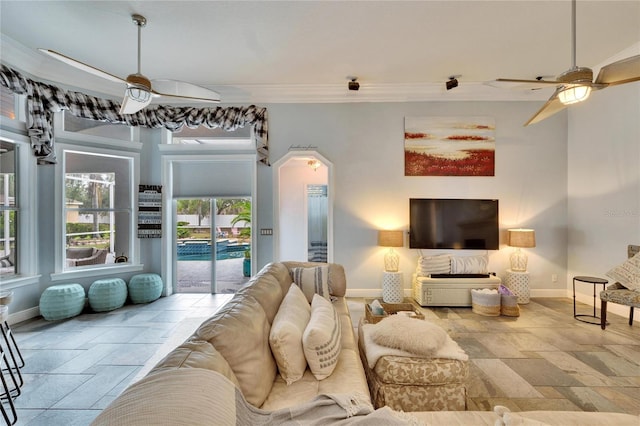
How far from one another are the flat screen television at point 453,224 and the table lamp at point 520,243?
205 millimetres

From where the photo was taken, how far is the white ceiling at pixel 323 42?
2660mm

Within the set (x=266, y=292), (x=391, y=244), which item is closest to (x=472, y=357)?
(x=391, y=244)

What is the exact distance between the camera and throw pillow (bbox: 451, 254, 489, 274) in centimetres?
412

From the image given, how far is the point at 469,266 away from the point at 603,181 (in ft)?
6.87

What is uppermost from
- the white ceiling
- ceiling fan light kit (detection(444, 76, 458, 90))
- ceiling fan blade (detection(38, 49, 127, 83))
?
the white ceiling

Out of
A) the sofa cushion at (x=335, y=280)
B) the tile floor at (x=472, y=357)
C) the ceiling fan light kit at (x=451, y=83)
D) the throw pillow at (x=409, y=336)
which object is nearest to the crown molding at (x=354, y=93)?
the ceiling fan light kit at (x=451, y=83)

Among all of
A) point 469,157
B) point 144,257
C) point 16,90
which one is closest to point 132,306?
point 144,257

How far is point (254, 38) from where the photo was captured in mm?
3113

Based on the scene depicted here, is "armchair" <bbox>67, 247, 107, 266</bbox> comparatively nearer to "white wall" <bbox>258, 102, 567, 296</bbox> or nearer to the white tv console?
"white wall" <bbox>258, 102, 567, 296</bbox>

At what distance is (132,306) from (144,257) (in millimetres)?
757

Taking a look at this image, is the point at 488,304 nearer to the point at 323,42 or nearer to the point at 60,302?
the point at 323,42

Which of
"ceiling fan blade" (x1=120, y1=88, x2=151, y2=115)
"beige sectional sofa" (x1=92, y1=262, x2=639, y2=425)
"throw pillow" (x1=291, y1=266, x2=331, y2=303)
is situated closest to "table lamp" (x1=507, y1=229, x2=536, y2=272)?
"throw pillow" (x1=291, y1=266, x2=331, y2=303)

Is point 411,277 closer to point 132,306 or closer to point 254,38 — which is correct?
point 254,38

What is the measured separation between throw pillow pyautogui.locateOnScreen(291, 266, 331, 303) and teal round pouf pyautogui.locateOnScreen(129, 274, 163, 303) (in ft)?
8.74
